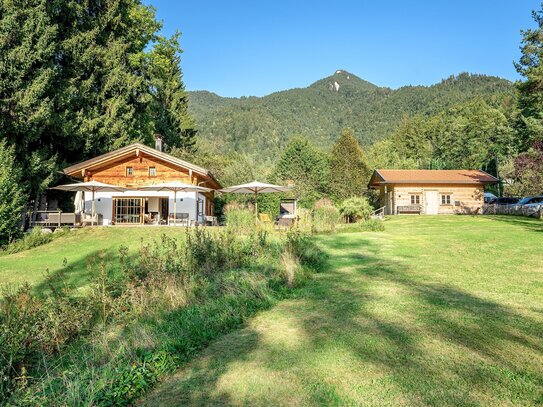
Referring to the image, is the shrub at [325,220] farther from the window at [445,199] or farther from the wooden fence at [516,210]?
the window at [445,199]

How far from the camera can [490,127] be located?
184ft

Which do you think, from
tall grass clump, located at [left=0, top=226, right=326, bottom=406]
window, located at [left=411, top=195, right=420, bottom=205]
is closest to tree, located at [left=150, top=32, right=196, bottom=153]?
window, located at [left=411, top=195, right=420, bottom=205]

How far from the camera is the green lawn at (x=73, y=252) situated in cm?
968

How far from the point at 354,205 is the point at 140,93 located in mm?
18472

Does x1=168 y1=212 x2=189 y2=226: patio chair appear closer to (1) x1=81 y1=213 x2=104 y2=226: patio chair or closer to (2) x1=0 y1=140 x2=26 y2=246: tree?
(1) x1=81 y1=213 x2=104 y2=226: patio chair

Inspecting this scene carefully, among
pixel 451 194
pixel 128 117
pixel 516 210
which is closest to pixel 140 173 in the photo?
pixel 128 117

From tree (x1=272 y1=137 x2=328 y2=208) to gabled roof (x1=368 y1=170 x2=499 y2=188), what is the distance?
9.85m

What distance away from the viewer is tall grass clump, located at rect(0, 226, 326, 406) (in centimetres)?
332

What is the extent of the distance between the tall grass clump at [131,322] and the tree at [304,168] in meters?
34.6

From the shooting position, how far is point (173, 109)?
136ft

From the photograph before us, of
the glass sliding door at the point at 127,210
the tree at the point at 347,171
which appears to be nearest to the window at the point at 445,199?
the tree at the point at 347,171

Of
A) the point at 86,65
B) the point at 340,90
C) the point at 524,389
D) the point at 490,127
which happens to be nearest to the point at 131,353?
the point at 524,389

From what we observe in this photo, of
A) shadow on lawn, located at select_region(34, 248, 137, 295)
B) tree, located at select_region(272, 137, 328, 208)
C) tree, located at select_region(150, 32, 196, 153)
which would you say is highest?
tree, located at select_region(150, 32, 196, 153)

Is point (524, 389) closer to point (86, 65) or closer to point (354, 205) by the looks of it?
point (354, 205)
